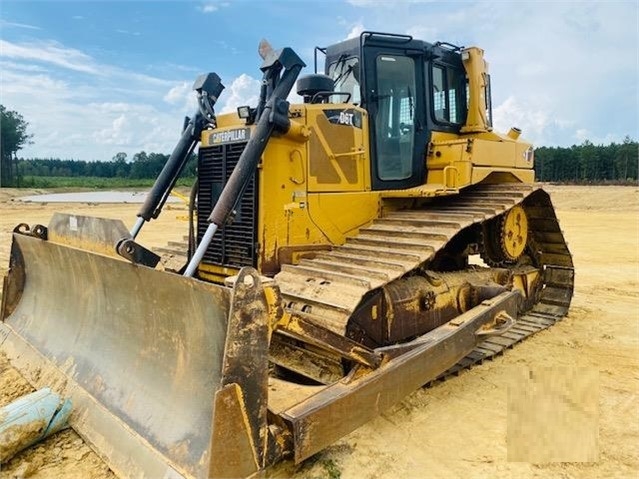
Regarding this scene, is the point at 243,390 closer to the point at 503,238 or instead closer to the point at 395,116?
the point at 395,116

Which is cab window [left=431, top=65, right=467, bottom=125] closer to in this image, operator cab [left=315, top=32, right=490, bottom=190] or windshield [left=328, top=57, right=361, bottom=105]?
operator cab [left=315, top=32, right=490, bottom=190]

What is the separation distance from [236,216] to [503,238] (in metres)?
2.85

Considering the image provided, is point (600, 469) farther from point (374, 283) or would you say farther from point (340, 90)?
point (340, 90)

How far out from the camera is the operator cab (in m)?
4.93

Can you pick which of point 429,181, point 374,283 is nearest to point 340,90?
point 429,181

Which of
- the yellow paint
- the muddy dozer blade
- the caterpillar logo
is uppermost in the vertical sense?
the caterpillar logo

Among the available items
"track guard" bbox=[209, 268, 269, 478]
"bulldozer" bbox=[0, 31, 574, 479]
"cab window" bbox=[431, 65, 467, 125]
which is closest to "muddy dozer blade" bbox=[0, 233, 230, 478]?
"bulldozer" bbox=[0, 31, 574, 479]

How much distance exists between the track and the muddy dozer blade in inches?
30.6

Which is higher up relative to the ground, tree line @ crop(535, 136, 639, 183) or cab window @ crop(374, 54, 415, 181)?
tree line @ crop(535, 136, 639, 183)

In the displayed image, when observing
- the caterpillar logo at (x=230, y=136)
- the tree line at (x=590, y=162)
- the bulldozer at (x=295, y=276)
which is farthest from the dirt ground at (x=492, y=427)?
the tree line at (x=590, y=162)

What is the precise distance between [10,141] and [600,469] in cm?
5488

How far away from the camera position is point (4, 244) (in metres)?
12.8

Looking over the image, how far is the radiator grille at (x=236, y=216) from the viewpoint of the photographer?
4285 millimetres

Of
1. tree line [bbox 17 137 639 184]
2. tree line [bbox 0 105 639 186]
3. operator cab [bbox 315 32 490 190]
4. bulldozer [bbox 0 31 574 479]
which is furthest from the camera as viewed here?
tree line [bbox 17 137 639 184]
